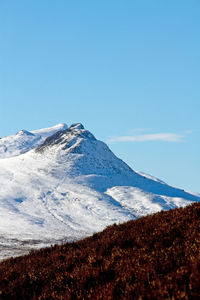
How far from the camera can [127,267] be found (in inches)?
321

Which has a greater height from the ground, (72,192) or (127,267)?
(72,192)

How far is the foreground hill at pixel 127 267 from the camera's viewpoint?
681 centimetres

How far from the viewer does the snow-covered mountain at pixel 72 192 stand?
382 ft

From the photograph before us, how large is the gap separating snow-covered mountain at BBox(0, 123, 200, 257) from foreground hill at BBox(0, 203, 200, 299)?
72.2m

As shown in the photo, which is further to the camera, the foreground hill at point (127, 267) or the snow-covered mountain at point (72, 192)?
the snow-covered mountain at point (72, 192)

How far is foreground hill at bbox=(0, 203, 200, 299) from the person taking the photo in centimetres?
681

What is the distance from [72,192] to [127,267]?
14142cm

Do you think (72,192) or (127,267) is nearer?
(127,267)

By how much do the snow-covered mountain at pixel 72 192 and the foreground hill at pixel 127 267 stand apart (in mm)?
72192

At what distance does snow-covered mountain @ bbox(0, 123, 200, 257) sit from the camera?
382 ft

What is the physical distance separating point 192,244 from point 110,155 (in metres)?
184

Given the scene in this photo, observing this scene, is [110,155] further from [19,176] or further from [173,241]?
[173,241]

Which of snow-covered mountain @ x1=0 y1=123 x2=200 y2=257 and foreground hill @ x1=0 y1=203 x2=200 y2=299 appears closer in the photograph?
foreground hill @ x1=0 y1=203 x2=200 y2=299

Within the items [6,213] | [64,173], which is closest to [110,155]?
[64,173]
